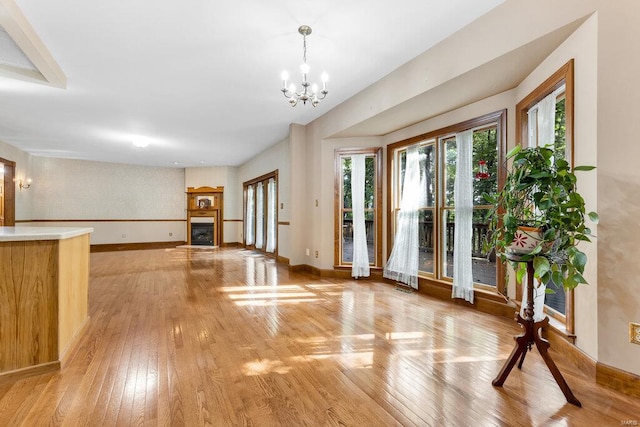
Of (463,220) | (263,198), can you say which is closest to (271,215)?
(263,198)

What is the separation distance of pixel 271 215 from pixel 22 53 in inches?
209

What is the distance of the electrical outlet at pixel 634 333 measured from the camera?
1786 mm

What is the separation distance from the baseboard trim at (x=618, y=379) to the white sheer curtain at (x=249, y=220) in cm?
817

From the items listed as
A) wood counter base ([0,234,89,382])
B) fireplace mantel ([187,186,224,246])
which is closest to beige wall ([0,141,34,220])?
fireplace mantel ([187,186,224,246])

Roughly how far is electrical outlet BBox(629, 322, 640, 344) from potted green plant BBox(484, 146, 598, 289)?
1.48 feet

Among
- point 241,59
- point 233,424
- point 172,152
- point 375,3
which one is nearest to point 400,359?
point 233,424

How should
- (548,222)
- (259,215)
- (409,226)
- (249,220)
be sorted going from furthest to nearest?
(249,220), (259,215), (409,226), (548,222)

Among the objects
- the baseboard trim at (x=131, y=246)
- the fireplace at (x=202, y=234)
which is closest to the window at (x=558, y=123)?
the fireplace at (x=202, y=234)

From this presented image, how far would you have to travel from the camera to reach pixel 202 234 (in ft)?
33.4

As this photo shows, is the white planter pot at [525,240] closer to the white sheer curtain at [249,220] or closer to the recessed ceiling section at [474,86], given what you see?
the recessed ceiling section at [474,86]

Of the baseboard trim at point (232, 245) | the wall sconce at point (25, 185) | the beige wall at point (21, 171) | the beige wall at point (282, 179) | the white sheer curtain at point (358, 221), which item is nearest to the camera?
the white sheer curtain at point (358, 221)

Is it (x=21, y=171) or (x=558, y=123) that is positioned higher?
(x=21, y=171)

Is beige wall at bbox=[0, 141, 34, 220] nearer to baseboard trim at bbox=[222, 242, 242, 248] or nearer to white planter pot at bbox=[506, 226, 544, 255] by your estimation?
baseboard trim at bbox=[222, 242, 242, 248]

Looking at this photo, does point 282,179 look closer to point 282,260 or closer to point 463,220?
point 282,260
